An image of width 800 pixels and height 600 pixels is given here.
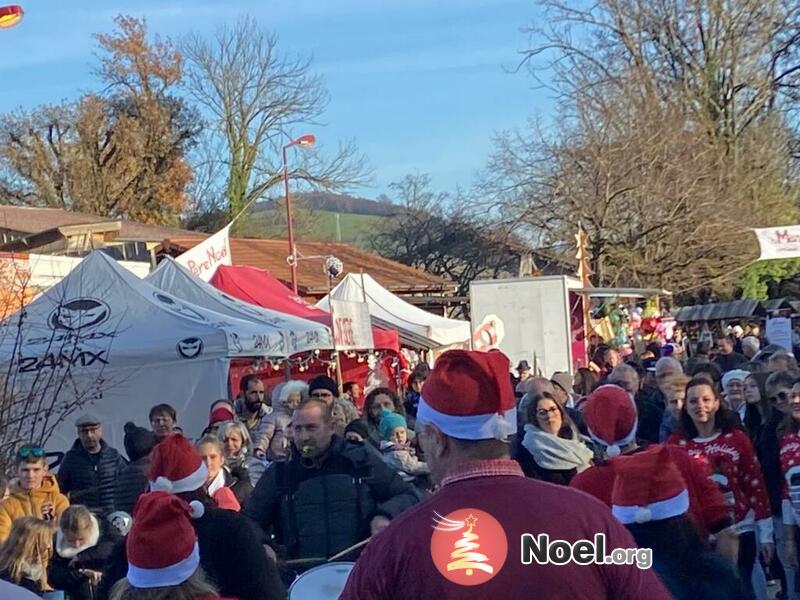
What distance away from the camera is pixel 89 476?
32.4 feet

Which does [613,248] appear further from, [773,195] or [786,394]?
[786,394]

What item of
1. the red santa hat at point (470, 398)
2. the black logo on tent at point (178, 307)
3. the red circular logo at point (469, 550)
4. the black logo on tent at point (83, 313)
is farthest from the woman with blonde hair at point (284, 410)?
the red circular logo at point (469, 550)

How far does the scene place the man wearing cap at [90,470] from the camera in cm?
972

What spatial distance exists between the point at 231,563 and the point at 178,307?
10341mm

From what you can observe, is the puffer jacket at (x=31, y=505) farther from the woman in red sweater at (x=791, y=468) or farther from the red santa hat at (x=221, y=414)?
the woman in red sweater at (x=791, y=468)

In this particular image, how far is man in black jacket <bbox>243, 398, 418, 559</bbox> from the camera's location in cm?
625

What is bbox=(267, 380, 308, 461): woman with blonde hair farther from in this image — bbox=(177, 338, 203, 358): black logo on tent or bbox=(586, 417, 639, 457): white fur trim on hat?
bbox=(586, 417, 639, 457): white fur trim on hat

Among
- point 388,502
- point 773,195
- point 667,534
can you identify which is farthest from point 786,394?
point 773,195

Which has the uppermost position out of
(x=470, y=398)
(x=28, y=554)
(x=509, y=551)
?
(x=470, y=398)

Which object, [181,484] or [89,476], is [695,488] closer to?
[181,484]

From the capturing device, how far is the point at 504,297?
71.3 feet

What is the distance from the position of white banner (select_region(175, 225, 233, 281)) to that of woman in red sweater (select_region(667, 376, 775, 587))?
11.9 m

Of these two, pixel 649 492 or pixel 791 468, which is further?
pixel 791 468

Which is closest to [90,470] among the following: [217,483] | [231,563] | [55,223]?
[217,483]
